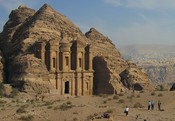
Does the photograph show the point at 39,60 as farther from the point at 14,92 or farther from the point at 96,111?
the point at 96,111

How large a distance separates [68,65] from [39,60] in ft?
16.5

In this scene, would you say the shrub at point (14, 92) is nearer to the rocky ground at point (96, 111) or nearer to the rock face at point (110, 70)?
the rocky ground at point (96, 111)

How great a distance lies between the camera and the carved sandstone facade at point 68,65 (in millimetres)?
56750

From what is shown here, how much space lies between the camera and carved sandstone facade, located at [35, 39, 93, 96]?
56.8 meters

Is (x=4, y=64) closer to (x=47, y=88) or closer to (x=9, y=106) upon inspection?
(x=47, y=88)

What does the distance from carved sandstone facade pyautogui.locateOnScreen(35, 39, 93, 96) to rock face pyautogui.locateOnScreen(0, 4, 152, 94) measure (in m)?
1.24

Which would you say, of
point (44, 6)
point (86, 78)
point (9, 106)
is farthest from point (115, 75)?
point (9, 106)

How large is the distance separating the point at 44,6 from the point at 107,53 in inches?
502

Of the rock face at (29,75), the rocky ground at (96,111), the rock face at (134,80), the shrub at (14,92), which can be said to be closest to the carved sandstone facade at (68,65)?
the rock face at (29,75)

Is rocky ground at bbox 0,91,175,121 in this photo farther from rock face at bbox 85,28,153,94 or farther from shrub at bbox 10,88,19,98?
rock face at bbox 85,28,153,94

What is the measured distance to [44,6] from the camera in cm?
6419

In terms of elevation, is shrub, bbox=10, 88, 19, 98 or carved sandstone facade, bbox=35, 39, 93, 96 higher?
carved sandstone facade, bbox=35, 39, 93, 96

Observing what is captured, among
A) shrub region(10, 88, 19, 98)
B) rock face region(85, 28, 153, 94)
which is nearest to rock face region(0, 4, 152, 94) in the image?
rock face region(85, 28, 153, 94)

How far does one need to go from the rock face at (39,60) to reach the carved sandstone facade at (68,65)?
4.05 feet
